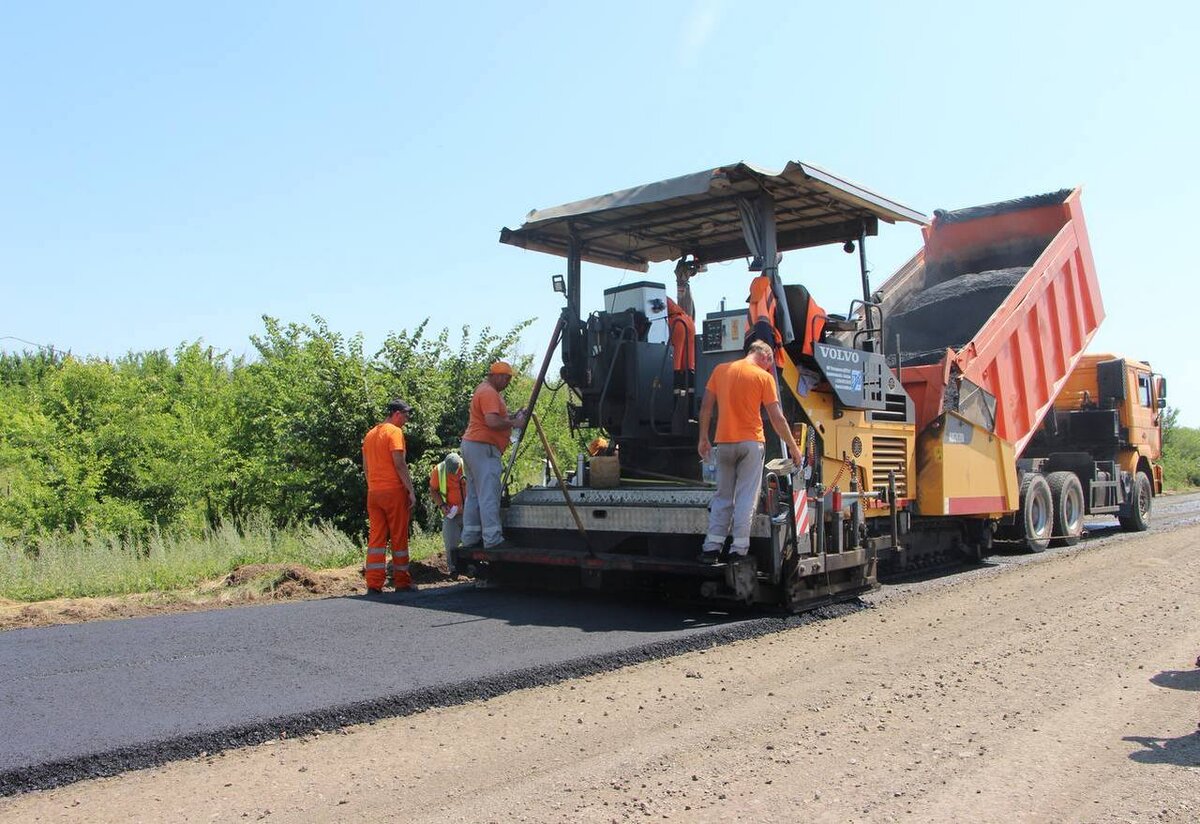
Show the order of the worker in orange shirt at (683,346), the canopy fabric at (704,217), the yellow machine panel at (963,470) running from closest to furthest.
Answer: the canopy fabric at (704,217) < the worker in orange shirt at (683,346) < the yellow machine panel at (963,470)

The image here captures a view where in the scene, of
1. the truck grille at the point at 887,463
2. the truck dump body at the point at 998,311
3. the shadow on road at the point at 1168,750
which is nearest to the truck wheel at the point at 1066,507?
the truck dump body at the point at 998,311

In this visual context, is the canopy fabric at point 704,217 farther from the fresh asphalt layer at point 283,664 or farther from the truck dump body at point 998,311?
the fresh asphalt layer at point 283,664

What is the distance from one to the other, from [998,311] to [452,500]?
218 inches

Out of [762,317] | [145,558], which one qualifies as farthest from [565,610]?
[145,558]

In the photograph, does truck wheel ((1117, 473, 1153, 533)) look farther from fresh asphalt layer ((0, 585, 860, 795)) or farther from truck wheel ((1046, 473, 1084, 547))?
fresh asphalt layer ((0, 585, 860, 795))

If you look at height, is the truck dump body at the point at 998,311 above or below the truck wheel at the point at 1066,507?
above

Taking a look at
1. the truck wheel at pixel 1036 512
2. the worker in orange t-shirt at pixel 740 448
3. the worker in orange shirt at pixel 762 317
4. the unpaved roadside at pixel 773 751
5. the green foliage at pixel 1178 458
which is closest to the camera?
the unpaved roadside at pixel 773 751

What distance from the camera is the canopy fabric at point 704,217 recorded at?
666 centimetres

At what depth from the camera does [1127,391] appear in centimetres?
1295

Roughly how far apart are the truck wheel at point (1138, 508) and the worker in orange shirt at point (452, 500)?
9.38 meters

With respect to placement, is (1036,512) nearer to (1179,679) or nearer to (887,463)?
(887,463)

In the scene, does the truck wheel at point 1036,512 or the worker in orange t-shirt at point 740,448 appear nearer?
the worker in orange t-shirt at point 740,448

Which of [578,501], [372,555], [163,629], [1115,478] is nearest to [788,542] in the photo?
[578,501]

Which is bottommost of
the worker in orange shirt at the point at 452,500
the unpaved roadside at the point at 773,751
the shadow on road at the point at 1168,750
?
the shadow on road at the point at 1168,750
